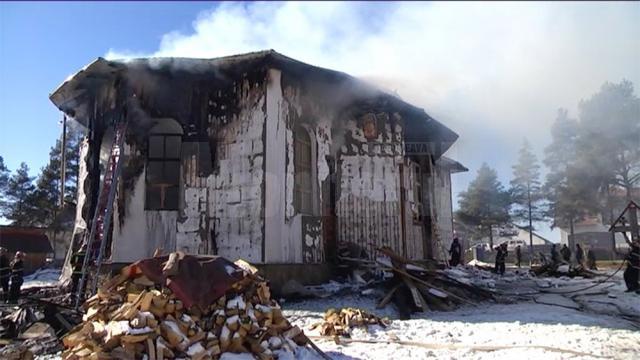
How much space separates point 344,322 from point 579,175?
2830 centimetres

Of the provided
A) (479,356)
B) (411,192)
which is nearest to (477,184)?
(411,192)

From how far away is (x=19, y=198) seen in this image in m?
38.2

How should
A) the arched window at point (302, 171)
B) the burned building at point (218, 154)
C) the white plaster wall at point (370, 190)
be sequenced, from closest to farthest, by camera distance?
the burned building at point (218, 154) → the arched window at point (302, 171) → the white plaster wall at point (370, 190)

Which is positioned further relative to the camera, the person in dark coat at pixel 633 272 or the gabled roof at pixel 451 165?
the gabled roof at pixel 451 165

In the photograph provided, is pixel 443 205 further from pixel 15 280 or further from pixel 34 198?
pixel 34 198

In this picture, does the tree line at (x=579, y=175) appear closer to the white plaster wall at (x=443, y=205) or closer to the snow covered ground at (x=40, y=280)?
the white plaster wall at (x=443, y=205)

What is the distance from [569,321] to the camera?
26.6ft

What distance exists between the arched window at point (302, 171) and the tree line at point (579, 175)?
26.9 ft

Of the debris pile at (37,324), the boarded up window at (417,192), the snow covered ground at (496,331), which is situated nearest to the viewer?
the snow covered ground at (496,331)

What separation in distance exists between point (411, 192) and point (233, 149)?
5.93 meters

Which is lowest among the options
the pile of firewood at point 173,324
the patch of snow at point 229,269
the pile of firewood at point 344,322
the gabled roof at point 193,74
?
the pile of firewood at point 344,322

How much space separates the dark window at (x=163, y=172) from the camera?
1135cm

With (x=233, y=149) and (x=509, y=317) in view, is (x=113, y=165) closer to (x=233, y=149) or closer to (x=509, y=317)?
(x=233, y=149)

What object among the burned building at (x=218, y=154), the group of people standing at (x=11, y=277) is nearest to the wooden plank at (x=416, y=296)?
the burned building at (x=218, y=154)
